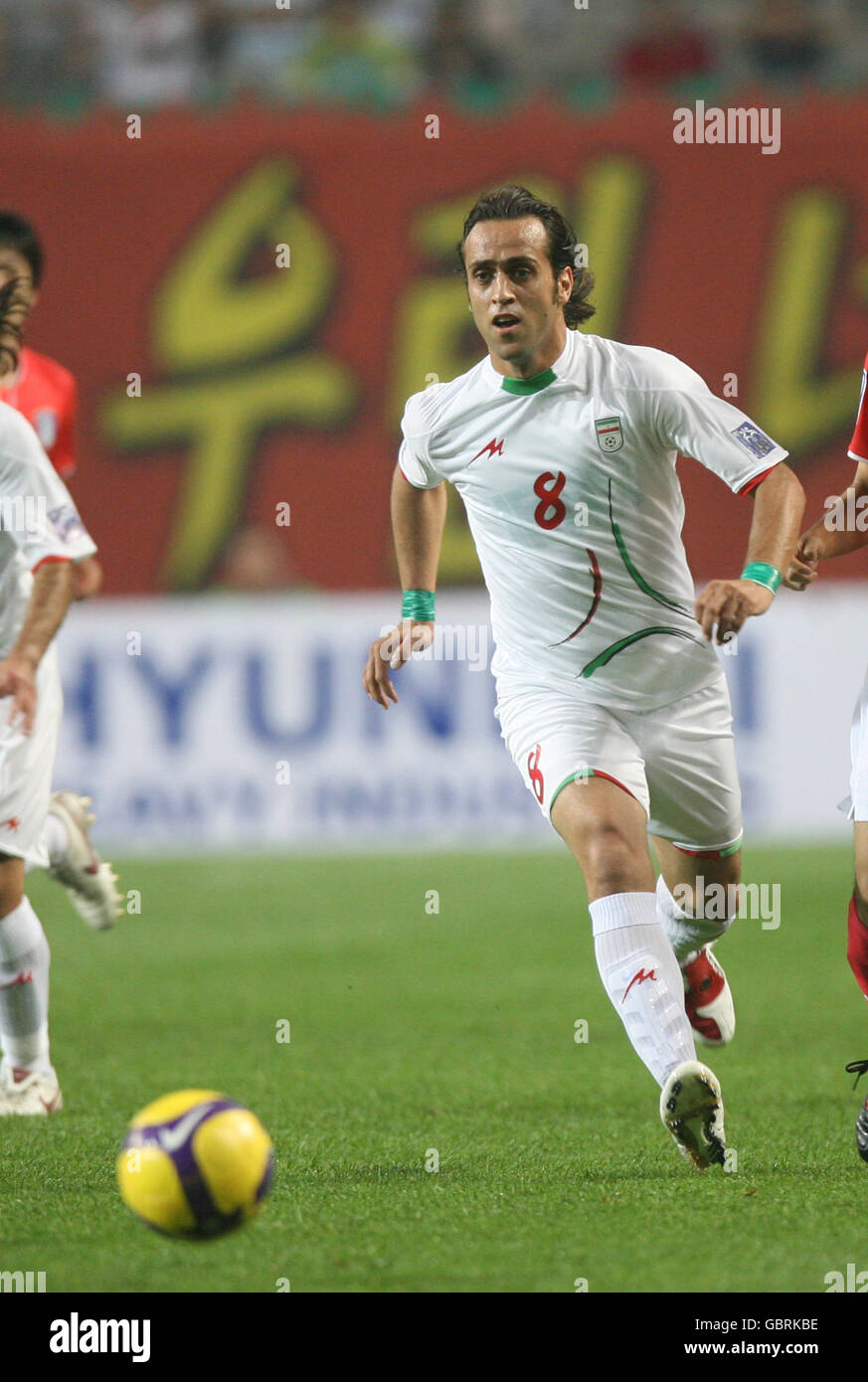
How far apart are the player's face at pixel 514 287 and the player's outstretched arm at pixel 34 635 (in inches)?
55.0

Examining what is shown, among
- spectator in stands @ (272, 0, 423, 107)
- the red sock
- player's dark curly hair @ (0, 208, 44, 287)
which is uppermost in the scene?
spectator in stands @ (272, 0, 423, 107)

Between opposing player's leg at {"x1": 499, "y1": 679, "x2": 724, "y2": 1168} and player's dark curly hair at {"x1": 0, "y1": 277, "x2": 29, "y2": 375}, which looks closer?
opposing player's leg at {"x1": 499, "y1": 679, "x2": 724, "y2": 1168}

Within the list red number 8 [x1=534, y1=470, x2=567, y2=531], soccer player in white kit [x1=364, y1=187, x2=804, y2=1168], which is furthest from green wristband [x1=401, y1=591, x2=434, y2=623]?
red number 8 [x1=534, y1=470, x2=567, y2=531]

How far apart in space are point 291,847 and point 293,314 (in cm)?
602

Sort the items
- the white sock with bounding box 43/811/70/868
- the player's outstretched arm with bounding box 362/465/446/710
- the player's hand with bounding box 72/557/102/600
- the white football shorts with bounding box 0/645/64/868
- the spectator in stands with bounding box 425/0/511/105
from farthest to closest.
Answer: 1. the spectator in stands with bounding box 425/0/511/105
2. the white sock with bounding box 43/811/70/868
3. the player's hand with bounding box 72/557/102/600
4. the white football shorts with bounding box 0/645/64/868
5. the player's outstretched arm with bounding box 362/465/446/710

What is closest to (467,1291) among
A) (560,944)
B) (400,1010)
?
(400,1010)

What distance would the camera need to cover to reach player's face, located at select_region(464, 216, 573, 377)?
4.68m

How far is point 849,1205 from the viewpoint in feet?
13.6

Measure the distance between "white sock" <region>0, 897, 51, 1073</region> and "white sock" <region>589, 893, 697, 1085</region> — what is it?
1.96 m

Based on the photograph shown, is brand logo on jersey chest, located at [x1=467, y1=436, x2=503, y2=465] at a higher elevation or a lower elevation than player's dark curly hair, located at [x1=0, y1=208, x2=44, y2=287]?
lower

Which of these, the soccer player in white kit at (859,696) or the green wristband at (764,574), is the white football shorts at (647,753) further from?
the green wristband at (764,574)

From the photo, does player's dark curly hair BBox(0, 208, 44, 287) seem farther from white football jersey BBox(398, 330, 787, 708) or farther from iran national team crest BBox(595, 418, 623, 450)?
iran national team crest BBox(595, 418, 623, 450)

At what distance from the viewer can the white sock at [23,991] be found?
18.3 feet

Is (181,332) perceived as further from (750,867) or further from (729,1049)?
(729,1049)
